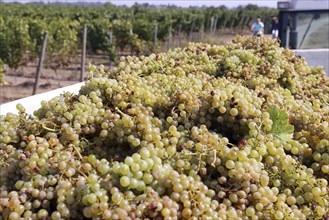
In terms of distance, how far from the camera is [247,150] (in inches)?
64.7

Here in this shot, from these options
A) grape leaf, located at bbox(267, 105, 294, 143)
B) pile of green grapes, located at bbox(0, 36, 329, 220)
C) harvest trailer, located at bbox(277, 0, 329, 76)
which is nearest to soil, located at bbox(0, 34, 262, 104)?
harvest trailer, located at bbox(277, 0, 329, 76)

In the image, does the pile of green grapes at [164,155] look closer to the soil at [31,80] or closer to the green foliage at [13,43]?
the soil at [31,80]

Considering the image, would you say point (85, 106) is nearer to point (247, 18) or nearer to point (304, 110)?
point (304, 110)

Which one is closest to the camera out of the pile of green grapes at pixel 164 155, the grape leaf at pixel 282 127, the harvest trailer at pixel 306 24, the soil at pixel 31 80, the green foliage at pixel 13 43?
the pile of green grapes at pixel 164 155

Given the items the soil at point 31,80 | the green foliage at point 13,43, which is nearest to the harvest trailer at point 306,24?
the soil at point 31,80

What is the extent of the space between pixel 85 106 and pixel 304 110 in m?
1.02

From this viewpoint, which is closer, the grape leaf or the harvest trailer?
the grape leaf

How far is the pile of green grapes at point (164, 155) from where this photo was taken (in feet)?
4.73

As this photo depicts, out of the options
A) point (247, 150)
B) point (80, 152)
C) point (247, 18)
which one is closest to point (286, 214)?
point (247, 150)

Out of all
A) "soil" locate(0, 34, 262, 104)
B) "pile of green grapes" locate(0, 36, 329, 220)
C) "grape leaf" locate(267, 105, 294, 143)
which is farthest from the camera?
"soil" locate(0, 34, 262, 104)

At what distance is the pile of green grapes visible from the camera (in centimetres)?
144

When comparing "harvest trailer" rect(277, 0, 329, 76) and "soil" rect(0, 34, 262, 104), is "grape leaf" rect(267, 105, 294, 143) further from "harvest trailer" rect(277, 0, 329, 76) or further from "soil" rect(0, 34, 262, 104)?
"soil" rect(0, 34, 262, 104)

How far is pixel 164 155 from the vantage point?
1.65 m

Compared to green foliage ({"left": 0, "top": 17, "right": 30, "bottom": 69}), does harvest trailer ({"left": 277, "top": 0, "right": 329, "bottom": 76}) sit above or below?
above
